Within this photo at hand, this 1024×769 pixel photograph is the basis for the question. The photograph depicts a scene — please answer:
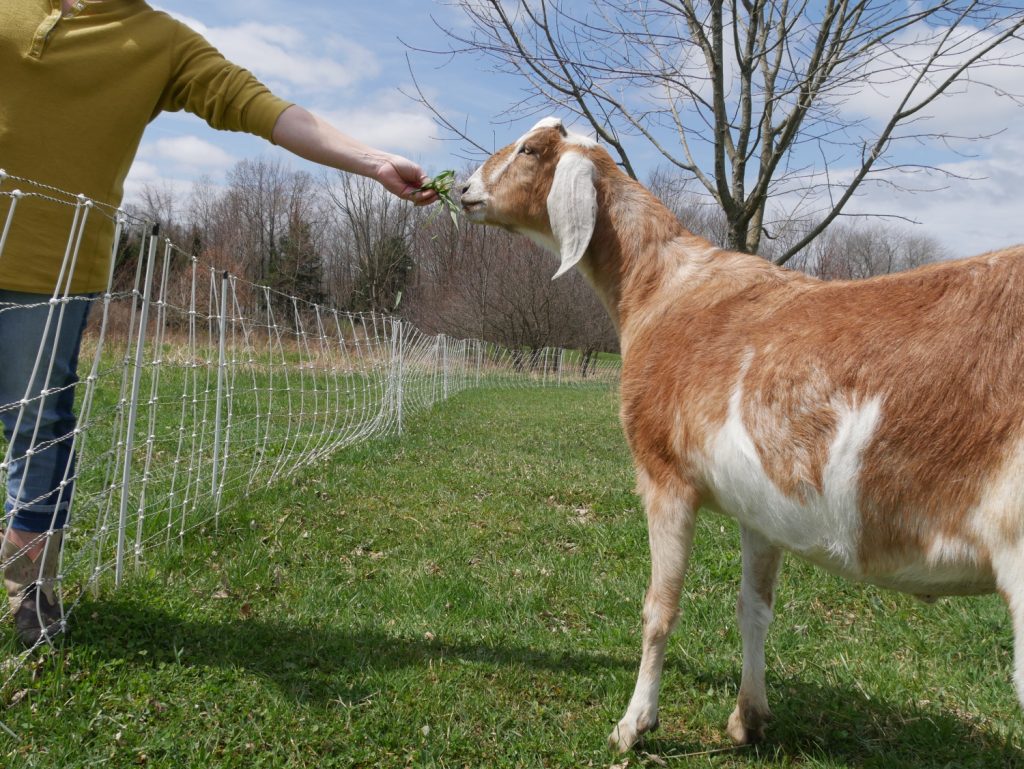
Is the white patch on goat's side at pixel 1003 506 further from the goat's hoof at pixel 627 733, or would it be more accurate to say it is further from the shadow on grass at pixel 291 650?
the shadow on grass at pixel 291 650

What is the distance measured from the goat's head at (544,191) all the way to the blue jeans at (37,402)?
5.79ft

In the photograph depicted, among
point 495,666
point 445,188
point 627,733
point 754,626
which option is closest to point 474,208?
point 445,188

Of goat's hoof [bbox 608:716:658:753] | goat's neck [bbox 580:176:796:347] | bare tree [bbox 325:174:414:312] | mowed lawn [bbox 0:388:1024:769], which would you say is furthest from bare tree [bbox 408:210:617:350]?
goat's hoof [bbox 608:716:658:753]

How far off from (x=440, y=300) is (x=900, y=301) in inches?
1515

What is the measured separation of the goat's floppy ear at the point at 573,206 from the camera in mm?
3295

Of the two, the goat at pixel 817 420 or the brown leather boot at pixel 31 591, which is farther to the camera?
the brown leather boot at pixel 31 591

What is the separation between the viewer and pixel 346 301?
43.8 metres

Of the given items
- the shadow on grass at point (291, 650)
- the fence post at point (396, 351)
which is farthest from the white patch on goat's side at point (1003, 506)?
the fence post at point (396, 351)

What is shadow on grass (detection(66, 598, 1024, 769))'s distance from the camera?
2.70 m

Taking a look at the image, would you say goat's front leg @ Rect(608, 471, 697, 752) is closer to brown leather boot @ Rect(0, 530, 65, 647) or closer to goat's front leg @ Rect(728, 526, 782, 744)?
goat's front leg @ Rect(728, 526, 782, 744)

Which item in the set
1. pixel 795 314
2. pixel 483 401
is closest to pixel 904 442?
pixel 795 314

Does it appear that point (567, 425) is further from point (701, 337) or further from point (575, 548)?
point (701, 337)

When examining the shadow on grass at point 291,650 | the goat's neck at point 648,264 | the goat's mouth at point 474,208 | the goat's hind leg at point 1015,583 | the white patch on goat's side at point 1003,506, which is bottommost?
the shadow on grass at point 291,650

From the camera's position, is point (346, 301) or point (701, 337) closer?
point (701, 337)
